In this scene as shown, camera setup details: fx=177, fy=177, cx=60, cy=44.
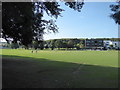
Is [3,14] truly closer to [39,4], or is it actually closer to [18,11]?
[18,11]

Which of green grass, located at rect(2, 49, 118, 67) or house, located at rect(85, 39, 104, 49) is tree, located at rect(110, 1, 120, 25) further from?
house, located at rect(85, 39, 104, 49)

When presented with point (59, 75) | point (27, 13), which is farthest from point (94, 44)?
point (27, 13)

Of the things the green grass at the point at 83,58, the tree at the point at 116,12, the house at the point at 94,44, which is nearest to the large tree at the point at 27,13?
the tree at the point at 116,12

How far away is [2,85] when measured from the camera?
825cm

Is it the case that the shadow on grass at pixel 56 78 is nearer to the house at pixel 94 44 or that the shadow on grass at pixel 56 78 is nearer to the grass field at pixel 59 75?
the grass field at pixel 59 75

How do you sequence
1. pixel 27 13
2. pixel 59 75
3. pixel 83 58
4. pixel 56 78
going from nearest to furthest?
pixel 27 13 → pixel 56 78 → pixel 59 75 → pixel 83 58

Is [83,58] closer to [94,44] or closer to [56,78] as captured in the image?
[56,78]

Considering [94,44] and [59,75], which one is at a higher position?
[94,44]

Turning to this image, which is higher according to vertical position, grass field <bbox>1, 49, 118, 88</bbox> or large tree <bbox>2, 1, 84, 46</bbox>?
large tree <bbox>2, 1, 84, 46</bbox>

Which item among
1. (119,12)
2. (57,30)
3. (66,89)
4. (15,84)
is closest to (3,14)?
(15,84)

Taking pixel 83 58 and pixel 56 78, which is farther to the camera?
pixel 83 58

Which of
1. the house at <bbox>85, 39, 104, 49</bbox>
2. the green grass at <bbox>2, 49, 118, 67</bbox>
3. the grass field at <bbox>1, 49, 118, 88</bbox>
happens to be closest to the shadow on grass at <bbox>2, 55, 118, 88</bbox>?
the grass field at <bbox>1, 49, 118, 88</bbox>

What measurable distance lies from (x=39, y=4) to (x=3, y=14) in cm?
318

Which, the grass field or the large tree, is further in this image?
the grass field
